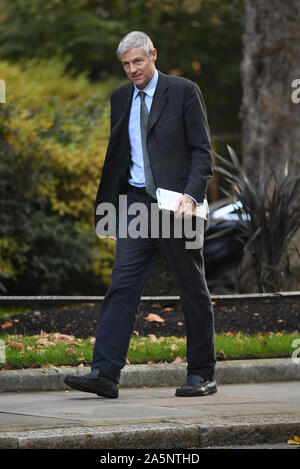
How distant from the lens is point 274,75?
10.7 meters

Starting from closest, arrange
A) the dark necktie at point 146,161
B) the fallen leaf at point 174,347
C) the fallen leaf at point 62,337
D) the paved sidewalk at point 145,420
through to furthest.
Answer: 1. the paved sidewalk at point 145,420
2. the dark necktie at point 146,161
3. the fallen leaf at point 174,347
4. the fallen leaf at point 62,337

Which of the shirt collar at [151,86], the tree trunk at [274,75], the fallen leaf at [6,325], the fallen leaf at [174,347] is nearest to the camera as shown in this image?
the shirt collar at [151,86]

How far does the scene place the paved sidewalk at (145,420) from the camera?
15.3 feet

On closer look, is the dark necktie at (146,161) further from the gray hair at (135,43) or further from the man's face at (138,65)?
the gray hair at (135,43)

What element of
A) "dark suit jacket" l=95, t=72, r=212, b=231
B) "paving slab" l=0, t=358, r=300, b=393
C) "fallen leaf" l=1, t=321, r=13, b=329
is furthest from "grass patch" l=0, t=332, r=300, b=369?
"dark suit jacket" l=95, t=72, r=212, b=231

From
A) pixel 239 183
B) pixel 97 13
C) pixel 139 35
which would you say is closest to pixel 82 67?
pixel 97 13

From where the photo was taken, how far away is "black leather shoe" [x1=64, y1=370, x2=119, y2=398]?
5893 mm

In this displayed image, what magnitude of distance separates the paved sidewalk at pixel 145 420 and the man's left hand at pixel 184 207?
41.1 inches

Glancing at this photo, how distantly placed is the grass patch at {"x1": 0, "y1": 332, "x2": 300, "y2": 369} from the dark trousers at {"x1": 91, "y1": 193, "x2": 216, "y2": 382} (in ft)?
3.16

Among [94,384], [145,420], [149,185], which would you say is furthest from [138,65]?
[145,420]

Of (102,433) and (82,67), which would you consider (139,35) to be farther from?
(82,67)

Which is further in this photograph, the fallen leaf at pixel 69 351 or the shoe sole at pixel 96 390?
the fallen leaf at pixel 69 351

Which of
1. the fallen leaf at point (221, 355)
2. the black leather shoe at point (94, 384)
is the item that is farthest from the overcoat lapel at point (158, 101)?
the fallen leaf at point (221, 355)

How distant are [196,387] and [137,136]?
1.49 m
